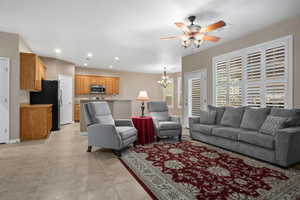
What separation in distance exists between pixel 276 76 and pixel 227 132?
1662 millimetres

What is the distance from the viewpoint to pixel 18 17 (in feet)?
10.4

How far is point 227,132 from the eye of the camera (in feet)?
11.0

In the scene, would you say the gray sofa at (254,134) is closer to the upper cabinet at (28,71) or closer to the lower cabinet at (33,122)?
the lower cabinet at (33,122)

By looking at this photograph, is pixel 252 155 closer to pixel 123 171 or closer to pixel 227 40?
pixel 123 171

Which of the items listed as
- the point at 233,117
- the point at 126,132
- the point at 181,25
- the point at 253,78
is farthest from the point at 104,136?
the point at 253,78

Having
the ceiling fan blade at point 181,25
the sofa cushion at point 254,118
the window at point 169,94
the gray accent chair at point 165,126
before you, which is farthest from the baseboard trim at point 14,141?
the window at point 169,94

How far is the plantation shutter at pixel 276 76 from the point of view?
11.3ft

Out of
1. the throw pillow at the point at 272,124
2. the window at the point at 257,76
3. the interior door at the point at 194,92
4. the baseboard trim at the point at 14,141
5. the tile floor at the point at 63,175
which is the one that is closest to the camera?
the tile floor at the point at 63,175

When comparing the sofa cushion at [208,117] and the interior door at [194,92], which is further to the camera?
the interior door at [194,92]

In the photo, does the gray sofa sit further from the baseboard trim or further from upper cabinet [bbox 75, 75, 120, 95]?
upper cabinet [bbox 75, 75, 120, 95]

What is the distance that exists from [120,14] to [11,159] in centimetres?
329

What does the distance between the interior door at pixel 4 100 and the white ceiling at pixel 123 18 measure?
0.86m

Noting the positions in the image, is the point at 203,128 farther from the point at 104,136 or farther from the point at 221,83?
the point at 104,136

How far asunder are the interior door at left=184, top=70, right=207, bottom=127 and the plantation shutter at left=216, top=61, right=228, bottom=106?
457mm
